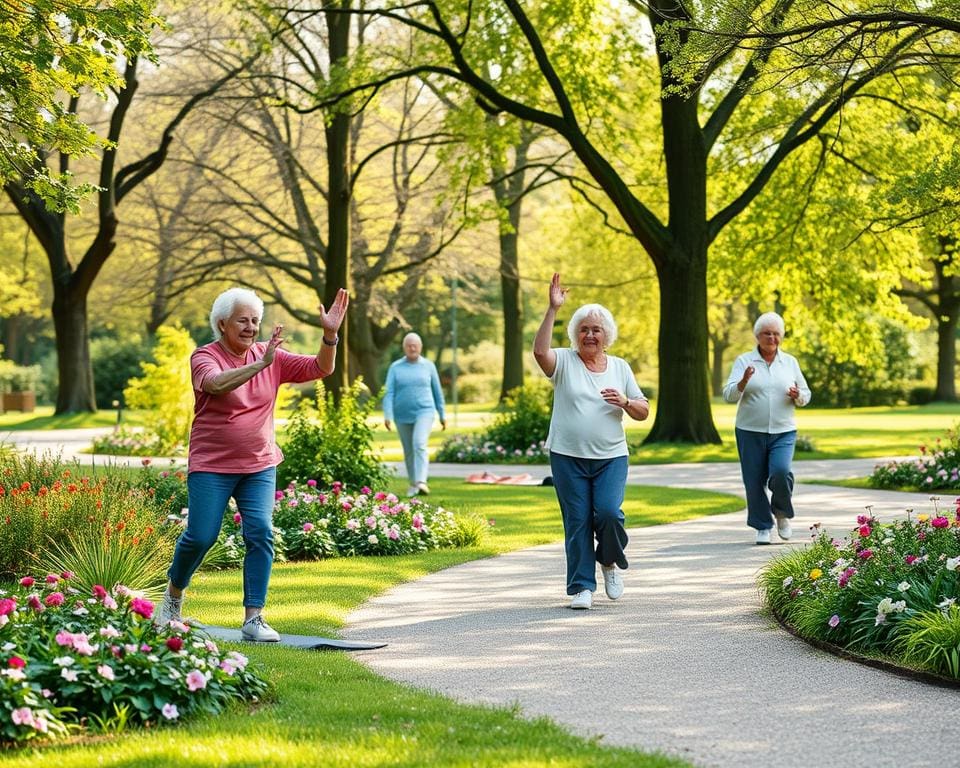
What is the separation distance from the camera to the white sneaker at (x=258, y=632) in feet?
25.6

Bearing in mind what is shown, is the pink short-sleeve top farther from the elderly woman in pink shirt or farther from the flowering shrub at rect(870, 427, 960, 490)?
the flowering shrub at rect(870, 427, 960, 490)

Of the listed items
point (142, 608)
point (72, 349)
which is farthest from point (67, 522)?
point (72, 349)

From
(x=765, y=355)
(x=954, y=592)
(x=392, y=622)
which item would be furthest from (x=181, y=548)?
(x=765, y=355)

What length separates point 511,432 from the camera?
25875mm

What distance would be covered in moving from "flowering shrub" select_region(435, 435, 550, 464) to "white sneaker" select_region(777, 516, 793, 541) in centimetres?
1187

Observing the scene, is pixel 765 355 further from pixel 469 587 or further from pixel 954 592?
pixel 954 592

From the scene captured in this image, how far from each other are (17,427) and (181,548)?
27.8 metres

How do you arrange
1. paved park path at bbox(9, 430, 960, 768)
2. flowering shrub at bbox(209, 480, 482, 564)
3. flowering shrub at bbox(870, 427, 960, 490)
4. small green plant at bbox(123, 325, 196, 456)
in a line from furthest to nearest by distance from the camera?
small green plant at bbox(123, 325, 196, 456) → flowering shrub at bbox(870, 427, 960, 490) → flowering shrub at bbox(209, 480, 482, 564) → paved park path at bbox(9, 430, 960, 768)

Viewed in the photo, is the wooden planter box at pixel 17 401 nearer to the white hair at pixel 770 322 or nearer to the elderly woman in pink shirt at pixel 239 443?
the white hair at pixel 770 322

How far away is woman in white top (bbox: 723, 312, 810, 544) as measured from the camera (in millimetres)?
12430

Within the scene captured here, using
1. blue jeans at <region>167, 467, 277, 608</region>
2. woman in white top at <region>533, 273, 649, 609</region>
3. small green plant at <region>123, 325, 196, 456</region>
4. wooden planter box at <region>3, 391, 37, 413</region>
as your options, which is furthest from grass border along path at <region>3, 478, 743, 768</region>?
wooden planter box at <region>3, 391, 37, 413</region>

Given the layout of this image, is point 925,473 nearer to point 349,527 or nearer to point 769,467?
point 769,467

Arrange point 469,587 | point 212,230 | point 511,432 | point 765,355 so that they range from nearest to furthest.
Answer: point 469,587 → point 765,355 → point 511,432 → point 212,230

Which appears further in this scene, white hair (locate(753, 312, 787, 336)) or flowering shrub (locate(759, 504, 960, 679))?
white hair (locate(753, 312, 787, 336))
